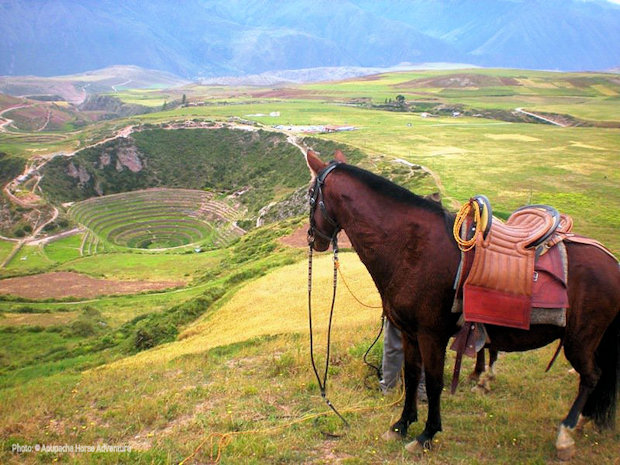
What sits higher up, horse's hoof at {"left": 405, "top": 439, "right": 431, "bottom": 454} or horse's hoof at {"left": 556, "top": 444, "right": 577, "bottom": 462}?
horse's hoof at {"left": 556, "top": 444, "right": 577, "bottom": 462}

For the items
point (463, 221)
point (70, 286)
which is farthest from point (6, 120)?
point (463, 221)

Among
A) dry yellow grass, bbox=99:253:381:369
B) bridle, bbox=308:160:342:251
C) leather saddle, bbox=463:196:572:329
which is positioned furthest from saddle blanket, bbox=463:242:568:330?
dry yellow grass, bbox=99:253:381:369

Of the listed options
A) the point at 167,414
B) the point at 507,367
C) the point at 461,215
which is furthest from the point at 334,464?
the point at 507,367

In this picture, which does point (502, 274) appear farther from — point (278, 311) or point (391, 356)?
point (278, 311)

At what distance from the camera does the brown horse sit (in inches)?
185

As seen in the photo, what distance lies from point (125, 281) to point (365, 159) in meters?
27.2

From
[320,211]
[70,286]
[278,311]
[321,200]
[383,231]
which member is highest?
[321,200]

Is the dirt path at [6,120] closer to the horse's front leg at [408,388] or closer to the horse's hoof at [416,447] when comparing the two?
the horse's front leg at [408,388]

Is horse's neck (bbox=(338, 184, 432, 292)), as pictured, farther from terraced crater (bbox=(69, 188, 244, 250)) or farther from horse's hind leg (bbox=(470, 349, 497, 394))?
terraced crater (bbox=(69, 188, 244, 250))

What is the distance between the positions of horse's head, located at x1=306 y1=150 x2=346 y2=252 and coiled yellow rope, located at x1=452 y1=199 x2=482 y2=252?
1.51 metres

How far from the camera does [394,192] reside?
5.23 m

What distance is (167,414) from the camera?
6.50 meters

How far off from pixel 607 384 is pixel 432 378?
7.15 ft

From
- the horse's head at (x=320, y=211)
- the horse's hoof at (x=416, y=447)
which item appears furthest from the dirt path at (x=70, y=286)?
the horse's hoof at (x=416, y=447)
